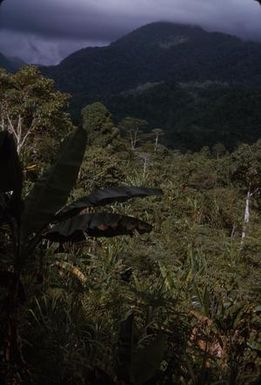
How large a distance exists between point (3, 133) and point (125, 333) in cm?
150

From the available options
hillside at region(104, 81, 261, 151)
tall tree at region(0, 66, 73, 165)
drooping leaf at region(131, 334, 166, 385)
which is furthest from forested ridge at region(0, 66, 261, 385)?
hillside at region(104, 81, 261, 151)

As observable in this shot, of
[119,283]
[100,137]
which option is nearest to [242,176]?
[100,137]

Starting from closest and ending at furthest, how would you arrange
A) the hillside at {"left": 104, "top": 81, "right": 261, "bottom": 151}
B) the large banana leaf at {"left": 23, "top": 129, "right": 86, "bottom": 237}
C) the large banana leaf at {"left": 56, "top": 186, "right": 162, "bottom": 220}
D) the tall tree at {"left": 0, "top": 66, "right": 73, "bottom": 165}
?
the large banana leaf at {"left": 23, "top": 129, "right": 86, "bottom": 237} < the large banana leaf at {"left": 56, "top": 186, "right": 162, "bottom": 220} < the tall tree at {"left": 0, "top": 66, "right": 73, "bottom": 165} < the hillside at {"left": 104, "top": 81, "right": 261, "bottom": 151}

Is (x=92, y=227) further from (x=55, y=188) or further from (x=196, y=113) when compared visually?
(x=196, y=113)

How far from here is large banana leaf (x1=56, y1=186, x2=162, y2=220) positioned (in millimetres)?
3588

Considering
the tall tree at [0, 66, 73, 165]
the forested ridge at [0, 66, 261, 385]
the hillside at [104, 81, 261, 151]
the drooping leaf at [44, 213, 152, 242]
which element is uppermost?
the hillside at [104, 81, 261, 151]

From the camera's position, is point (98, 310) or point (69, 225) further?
point (98, 310)

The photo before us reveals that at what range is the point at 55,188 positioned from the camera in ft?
11.2

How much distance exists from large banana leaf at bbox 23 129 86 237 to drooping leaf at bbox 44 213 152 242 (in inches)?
11.8

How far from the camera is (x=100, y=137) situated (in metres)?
28.9

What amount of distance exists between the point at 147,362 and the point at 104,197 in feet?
3.76

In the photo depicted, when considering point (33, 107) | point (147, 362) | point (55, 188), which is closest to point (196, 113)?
point (33, 107)

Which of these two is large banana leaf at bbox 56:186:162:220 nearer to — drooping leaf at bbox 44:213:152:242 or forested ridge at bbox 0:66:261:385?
forested ridge at bbox 0:66:261:385

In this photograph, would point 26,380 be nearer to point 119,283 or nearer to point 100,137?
point 119,283
